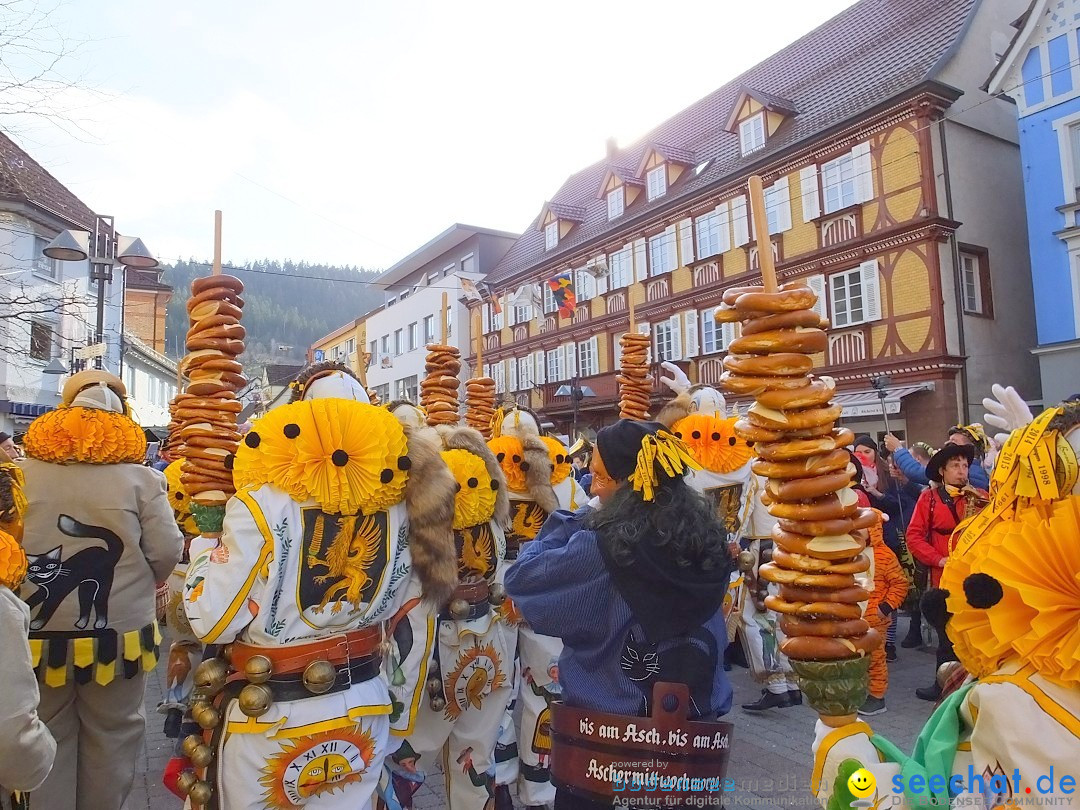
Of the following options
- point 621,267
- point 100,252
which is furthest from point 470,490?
point 621,267

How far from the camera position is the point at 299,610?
2537 millimetres

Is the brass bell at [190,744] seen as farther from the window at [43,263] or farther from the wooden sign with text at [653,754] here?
the window at [43,263]

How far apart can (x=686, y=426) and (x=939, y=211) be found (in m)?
12.6

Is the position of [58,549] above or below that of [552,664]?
above

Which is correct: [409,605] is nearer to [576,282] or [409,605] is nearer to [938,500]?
[938,500]

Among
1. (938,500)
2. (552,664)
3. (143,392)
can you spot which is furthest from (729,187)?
(143,392)

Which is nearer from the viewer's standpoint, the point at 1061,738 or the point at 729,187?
the point at 1061,738

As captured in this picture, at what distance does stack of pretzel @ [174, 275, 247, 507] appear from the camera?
2.64 m

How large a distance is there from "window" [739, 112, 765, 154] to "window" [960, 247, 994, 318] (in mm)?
5957

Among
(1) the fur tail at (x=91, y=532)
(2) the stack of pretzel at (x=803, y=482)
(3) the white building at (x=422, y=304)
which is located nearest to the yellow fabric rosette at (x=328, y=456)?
(1) the fur tail at (x=91, y=532)

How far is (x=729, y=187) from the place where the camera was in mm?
19359

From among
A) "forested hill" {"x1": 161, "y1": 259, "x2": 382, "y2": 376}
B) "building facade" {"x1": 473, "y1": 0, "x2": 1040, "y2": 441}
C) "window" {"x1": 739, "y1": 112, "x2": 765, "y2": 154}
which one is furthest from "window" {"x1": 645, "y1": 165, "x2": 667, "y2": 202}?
"forested hill" {"x1": 161, "y1": 259, "x2": 382, "y2": 376}

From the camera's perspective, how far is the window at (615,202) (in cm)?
2437

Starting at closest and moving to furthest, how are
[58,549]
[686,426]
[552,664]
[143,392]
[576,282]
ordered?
[58,549] → [552,664] → [686,426] → [576,282] → [143,392]
